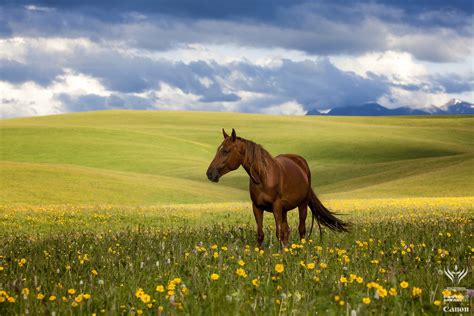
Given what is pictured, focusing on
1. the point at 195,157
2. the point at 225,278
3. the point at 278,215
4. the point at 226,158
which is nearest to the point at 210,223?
the point at 278,215

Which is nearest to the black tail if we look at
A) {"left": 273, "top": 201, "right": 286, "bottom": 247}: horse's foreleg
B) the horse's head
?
{"left": 273, "top": 201, "right": 286, "bottom": 247}: horse's foreleg

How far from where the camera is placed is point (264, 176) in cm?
Result: 1140

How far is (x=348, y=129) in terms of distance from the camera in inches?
5482

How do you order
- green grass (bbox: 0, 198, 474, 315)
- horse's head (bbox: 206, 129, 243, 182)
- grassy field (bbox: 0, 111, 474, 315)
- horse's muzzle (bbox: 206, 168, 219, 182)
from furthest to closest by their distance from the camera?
Result: horse's head (bbox: 206, 129, 243, 182) < horse's muzzle (bbox: 206, 168, 219, 182) < grassy field (bbox: 0, 111, 474, 315) < green grass (bbox: 0, 198, 474, 315)

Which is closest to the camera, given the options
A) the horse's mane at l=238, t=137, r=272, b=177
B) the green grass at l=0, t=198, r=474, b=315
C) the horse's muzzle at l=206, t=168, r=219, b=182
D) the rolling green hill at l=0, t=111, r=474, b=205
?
the green grass at l=0, t=198, r=474, b=315

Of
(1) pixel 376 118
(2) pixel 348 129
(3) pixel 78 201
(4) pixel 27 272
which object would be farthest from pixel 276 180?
(1) pixel 376 118

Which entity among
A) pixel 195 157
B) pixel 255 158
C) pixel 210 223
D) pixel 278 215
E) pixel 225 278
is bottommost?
pixel 195 157

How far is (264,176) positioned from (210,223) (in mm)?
12403

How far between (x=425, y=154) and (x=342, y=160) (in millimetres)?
14458

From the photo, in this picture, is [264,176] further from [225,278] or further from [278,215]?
[225,278]

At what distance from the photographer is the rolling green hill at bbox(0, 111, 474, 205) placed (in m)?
51.7

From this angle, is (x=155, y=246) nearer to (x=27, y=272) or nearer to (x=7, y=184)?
(x=27, y=272)

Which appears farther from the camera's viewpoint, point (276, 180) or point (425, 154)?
point (425, 154)

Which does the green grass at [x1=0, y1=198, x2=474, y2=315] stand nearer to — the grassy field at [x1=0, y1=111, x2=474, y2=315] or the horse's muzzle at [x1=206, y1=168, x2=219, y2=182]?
the grassy field at [x1=0, y1=111, x2=474, y2=315]
